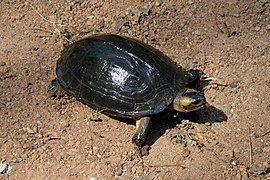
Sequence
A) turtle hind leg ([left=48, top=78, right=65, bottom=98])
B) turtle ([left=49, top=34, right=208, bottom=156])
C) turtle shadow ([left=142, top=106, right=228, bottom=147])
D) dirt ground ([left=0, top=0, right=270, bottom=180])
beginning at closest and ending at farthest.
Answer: dirt ground ([left=0, top=0, right=270, bottom=180]) → turtle ([left=49, top=34, right=208, bottom=156]) → turtle shadow ([left=142, top=106, right=228, bottom=147]) → turtle hind leg ([left=48, top=78, right=65, bottom=98])

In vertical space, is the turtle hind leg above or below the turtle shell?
below

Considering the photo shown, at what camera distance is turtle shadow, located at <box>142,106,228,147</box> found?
14.4 ft

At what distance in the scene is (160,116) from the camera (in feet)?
14.5

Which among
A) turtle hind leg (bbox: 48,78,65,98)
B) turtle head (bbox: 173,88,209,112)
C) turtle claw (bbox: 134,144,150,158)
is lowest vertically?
turtle claw (bbox: 134,144,150,158)

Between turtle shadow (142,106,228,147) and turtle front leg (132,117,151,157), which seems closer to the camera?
turtle front leg (132,117,151,157)

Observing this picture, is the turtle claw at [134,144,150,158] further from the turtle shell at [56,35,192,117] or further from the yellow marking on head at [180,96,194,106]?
the yellow marking on head at [180,96,194,106]

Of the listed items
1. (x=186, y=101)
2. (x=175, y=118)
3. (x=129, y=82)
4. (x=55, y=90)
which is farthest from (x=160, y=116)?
(x=55, y=90)

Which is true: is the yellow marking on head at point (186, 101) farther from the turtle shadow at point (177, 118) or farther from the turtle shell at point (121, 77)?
the turtle shadow at point (177, 118)

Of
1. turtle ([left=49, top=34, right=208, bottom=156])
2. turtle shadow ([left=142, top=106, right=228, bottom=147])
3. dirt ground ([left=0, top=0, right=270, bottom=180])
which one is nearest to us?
dirt ground ([left=0, top=0, right=270, bottom=180])

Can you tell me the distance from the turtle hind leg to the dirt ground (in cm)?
6

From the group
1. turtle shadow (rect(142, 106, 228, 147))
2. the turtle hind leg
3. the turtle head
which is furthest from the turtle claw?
the turtle hind leg

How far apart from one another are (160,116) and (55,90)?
41.4 inches

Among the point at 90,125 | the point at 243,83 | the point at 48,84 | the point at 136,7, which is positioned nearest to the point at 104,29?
the point at 136,7

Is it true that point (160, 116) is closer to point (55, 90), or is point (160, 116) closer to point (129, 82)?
point (129, 82)
